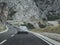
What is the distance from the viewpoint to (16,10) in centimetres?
12381

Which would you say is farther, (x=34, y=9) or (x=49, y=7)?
(x=49, y=7)

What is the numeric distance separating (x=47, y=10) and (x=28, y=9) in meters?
12.8

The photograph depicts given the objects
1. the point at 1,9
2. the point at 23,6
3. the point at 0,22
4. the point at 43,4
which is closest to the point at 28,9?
the point at 23,6

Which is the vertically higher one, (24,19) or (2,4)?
(2,4)

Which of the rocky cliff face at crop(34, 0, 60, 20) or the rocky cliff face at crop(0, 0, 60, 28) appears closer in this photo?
the rocky cliff face at crop(0, 0, 60, 28)

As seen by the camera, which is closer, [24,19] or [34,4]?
[24,19]

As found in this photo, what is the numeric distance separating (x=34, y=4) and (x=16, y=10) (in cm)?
1111

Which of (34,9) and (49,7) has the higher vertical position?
(49,7)

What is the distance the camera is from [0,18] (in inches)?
3457

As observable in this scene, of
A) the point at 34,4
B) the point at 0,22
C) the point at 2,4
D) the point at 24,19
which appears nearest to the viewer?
the point at 0,22

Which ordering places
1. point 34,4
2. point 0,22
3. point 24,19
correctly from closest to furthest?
point 0,22, point 24,19, point 34,4

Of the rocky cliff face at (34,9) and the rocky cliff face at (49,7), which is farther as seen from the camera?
the rocky cliff face at (49,7)

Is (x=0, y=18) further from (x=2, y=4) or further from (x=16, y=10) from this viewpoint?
(x=16, y=10)

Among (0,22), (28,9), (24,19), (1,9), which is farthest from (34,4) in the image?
(0,22)
